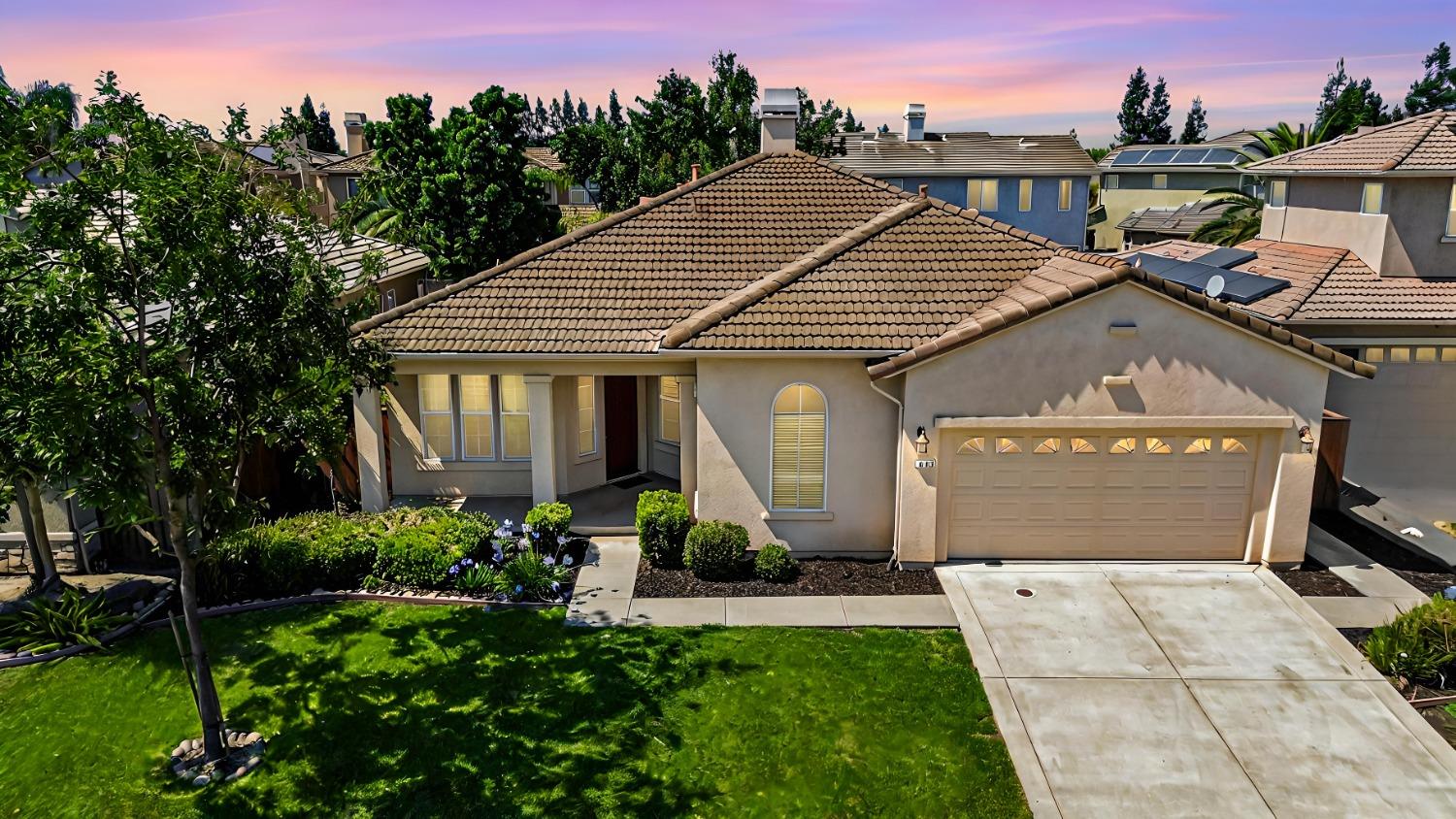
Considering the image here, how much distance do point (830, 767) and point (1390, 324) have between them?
1500 cm

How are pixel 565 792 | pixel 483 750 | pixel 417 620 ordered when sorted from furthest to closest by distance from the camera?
pixel 417 620 → pixel 483 750 → pixel 565 792

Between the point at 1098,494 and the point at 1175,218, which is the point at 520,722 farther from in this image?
the point at 1175,218

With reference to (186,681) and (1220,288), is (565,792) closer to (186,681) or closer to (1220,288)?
(186,681)

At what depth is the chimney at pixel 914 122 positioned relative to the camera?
48.1 metres

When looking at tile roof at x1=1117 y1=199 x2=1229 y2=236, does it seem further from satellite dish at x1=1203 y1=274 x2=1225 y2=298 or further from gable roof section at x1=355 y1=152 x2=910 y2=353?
gable roof section at x1=355 y1=152 x2=910 y2=353

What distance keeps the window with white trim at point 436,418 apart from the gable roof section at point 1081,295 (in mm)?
7753

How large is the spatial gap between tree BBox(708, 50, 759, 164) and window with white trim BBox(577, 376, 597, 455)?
1558cm

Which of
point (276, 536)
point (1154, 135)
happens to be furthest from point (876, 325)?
point (1154, 135)

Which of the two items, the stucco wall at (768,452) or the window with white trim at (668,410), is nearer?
the stucco wall at (768,452)

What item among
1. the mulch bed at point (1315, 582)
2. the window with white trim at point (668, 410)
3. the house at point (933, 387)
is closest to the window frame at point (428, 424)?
the house at point (933, 387)

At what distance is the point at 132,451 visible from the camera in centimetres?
823

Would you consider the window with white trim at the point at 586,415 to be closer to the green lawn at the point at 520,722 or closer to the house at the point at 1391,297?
the green lawn at the point at 520,722

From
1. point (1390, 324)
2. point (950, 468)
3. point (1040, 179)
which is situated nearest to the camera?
point (950, 468)

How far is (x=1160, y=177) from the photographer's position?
181 ft
